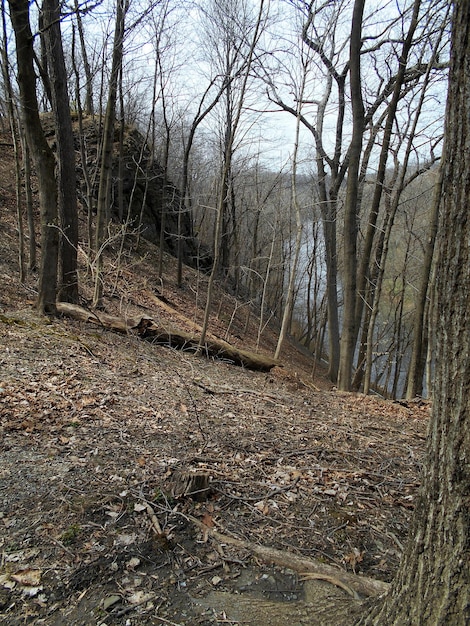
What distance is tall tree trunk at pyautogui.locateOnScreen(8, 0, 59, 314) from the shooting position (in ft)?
20.1

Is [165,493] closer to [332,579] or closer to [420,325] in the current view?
[332,579]

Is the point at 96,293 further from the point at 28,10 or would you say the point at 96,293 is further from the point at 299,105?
the point at 299,105

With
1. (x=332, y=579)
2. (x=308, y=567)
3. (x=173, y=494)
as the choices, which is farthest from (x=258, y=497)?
(x=332, y=579)

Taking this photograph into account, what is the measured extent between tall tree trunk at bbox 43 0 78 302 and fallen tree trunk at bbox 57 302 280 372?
1.92ft

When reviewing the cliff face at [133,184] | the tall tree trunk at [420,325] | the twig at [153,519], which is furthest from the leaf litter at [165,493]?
the cliff face at [133,184]

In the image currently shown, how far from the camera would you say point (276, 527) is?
2809 mm

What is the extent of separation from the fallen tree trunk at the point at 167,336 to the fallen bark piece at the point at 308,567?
5.96 m

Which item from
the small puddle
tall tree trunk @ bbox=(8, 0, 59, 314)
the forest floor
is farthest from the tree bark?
the small puddle

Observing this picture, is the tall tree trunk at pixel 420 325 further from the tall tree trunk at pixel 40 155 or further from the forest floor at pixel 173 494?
the tall tree trunk at pixel 40 155

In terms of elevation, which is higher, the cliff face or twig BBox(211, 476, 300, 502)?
the cliff face

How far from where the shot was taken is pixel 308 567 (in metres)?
2.37

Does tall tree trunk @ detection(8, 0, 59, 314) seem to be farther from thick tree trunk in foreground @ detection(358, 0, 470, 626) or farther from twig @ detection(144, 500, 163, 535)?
thick tree trunk in foreground @ detection(358, 0, 470, 626)

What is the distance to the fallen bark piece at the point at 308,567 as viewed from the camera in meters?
2.17

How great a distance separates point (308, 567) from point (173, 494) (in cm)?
104
